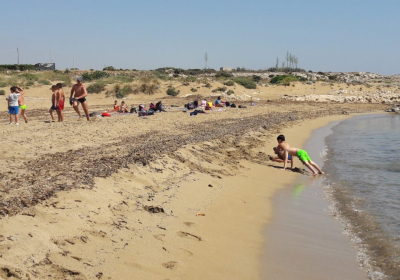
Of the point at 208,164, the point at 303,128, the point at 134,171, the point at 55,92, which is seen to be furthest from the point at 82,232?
the point at 303,128

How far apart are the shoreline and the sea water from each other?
1.29 meters

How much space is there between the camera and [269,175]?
9.30 m

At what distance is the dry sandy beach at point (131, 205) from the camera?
3943 millimetres

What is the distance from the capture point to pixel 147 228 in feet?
16.3

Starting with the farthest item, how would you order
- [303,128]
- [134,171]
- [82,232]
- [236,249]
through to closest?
[303,128] → [134,171] → [236,249] → [82,232]

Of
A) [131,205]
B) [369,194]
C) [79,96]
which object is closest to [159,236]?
[131,205]

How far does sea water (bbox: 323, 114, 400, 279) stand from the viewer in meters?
5.25

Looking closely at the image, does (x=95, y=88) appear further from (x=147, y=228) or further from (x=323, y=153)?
(x=147, y=228)

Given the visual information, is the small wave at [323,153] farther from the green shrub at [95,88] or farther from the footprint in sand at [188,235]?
the green shrub at [95,88]

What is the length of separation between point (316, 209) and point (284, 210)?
608mm

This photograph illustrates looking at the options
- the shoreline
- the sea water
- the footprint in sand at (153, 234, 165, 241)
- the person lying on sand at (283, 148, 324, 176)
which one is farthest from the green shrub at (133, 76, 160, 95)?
the footprint in sand at (153, 234, 165, 241)

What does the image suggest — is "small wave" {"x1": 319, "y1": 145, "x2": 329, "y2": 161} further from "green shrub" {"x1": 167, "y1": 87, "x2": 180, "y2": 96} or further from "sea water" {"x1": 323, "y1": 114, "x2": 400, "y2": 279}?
"green shrub" {"x1": 167, "y1": 87, "x2": 180, "y2": 96}

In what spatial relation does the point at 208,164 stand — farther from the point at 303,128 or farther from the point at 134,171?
the point at 303,128

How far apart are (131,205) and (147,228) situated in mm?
627
